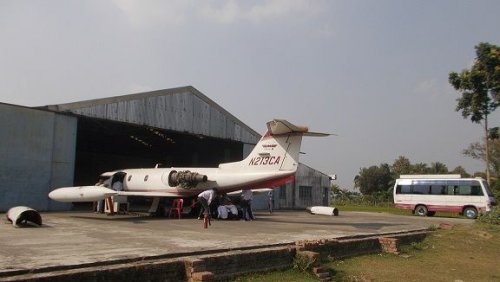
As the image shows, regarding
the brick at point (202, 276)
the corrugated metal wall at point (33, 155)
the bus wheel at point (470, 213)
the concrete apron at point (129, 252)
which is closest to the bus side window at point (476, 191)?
the bus wheel at point (470, 213)

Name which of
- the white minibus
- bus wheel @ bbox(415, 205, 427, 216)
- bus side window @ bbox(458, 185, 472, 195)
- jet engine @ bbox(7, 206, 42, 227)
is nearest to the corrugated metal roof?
jet engine @ bbox(7, 206, 42, 227)

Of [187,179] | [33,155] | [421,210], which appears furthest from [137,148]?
[421,210]

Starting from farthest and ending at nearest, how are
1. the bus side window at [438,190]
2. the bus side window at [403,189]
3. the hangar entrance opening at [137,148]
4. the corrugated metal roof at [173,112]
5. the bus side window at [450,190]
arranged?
1. the bus side window at [403,189]
2. the bus side window at [438,190]
3. the bus side window at [450,190]
4. the hangar entrance opening at [137,148]
5. the corrugated metal roof at [173,112]

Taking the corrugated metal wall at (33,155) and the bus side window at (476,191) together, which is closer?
the corrugated metal wall at (33,155)

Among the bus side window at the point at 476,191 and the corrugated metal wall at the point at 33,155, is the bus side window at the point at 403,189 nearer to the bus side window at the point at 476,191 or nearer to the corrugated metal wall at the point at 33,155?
the bus side window at the point at 476,191

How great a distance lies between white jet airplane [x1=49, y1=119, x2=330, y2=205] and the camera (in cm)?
1942

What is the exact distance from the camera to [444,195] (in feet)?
103

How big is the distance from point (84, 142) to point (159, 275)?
31.0m

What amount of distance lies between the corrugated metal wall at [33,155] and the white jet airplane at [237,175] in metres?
1.81

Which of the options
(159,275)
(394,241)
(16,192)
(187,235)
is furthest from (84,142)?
(159,275)

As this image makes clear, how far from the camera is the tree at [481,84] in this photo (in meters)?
32.9

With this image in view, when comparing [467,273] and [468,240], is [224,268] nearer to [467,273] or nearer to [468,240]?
[467,273]

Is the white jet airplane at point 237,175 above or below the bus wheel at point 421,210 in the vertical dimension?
above

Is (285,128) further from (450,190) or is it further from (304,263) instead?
(450,190)
